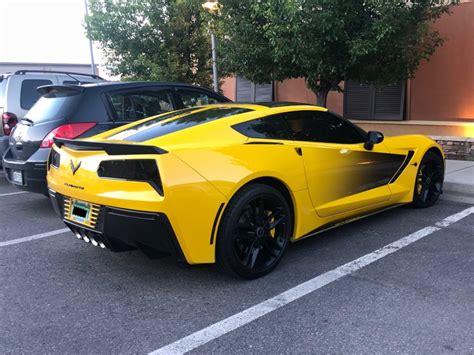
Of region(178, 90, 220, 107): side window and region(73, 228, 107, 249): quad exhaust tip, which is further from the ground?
region(178, 90, 220, 107): side window

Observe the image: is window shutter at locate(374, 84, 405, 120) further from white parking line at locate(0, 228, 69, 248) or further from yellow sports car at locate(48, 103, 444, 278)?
white parking line at locate(0, 228, 69, 248)

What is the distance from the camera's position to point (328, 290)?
11.7 feet

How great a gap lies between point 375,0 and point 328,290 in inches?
182

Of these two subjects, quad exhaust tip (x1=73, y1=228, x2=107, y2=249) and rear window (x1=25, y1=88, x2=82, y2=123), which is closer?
quad exhaust tip (x1=73, y1=228, x2=107, y2=249)

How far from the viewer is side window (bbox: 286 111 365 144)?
4344 millimetres

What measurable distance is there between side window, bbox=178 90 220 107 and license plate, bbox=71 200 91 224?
2993 mm

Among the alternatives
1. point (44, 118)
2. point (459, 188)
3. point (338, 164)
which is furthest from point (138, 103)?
point (459, 188)

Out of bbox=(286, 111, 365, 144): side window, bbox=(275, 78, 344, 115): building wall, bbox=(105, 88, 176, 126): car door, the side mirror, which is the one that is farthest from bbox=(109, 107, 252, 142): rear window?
bbox=(275, 78, 344, 115): building wall

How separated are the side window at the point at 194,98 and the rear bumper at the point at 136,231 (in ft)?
10.6

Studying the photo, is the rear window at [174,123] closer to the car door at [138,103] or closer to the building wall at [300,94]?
the car door at [138,103]

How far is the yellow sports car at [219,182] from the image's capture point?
3.29 m

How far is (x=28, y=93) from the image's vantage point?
740cm

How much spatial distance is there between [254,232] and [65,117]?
292 centimetres

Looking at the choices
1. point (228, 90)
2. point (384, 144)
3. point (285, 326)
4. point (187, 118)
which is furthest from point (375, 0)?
point (228, 90)
